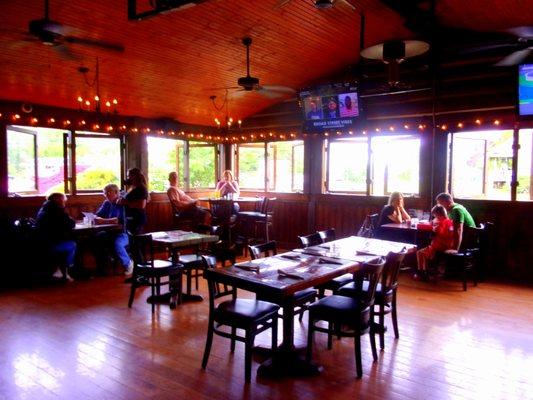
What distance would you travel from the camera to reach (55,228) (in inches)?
242

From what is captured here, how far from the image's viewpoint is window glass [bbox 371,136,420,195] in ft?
26.5

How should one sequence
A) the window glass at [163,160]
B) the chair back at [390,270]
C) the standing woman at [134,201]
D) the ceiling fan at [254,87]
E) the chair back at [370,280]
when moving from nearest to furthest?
the chair back at [370,280] < the chair back at [390,270] < the ceiling fan at [254,87] < the standing woman at [134,201] < the window glass at [163,160]

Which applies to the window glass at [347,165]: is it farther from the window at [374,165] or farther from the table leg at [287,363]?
the table leg at [287,363]

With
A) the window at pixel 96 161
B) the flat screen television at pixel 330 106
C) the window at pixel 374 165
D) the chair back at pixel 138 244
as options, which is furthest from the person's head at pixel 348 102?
the window at pixel 96 161

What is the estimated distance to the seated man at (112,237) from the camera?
688 centimetres

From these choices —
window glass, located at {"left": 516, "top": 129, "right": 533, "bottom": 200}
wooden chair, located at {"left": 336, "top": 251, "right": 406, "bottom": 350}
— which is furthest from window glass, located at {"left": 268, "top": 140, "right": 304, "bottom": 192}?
wooden chair, located at {"left": 336, "top": 251, "right": 406, "bottom": 350}

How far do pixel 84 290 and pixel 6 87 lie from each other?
11.0ft

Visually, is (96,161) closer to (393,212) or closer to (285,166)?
(285,166)

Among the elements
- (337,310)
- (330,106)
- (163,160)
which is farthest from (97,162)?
(337,310)

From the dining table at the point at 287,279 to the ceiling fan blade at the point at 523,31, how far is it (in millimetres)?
2803

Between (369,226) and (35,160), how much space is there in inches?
236

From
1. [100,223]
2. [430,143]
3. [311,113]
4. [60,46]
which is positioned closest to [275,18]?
[311,113]

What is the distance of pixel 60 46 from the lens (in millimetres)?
4395

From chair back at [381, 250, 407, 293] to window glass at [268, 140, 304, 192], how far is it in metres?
5.71
